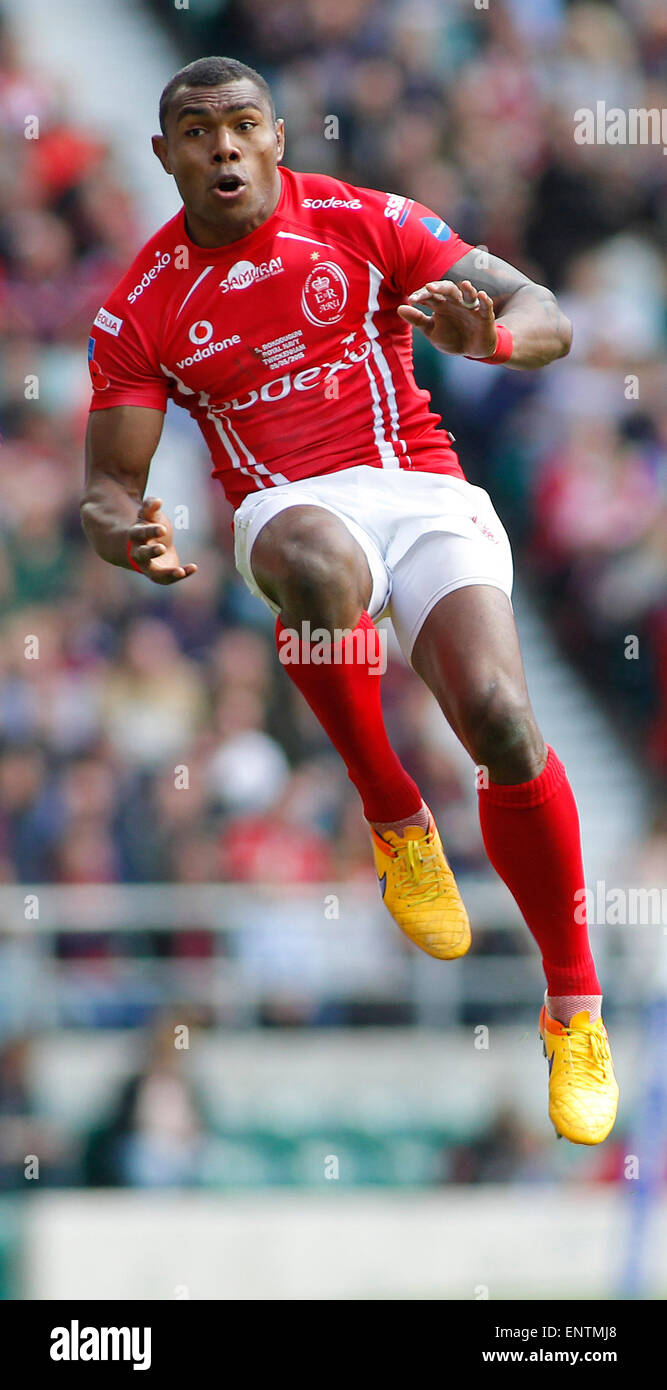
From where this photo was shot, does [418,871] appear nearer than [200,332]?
No

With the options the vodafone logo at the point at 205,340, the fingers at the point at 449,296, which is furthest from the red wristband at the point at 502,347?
the vodafone logo at the point at 205,340

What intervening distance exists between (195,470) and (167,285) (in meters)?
5.68

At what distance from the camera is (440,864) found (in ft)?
19.0

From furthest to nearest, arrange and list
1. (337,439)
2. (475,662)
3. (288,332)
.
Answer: (337,439) < (288,332) < (475,662)

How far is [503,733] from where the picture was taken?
4895 mm

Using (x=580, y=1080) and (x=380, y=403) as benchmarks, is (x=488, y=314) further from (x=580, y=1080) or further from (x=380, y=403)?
(x=580, y=1080)

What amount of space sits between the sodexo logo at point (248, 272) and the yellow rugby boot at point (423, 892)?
5.30ft

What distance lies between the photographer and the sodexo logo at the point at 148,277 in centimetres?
532

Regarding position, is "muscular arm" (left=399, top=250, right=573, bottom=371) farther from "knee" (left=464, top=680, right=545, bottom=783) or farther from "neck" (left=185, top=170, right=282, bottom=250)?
"knee" (left=464, top=680, right=545, bottom=783)

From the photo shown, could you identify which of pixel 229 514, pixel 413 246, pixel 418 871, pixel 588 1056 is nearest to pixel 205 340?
pixel 413 246

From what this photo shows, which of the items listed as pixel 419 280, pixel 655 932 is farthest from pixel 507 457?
pixel 419 280

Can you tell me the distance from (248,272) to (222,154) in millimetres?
318

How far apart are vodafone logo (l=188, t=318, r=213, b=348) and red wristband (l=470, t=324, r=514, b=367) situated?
2.52 feet
